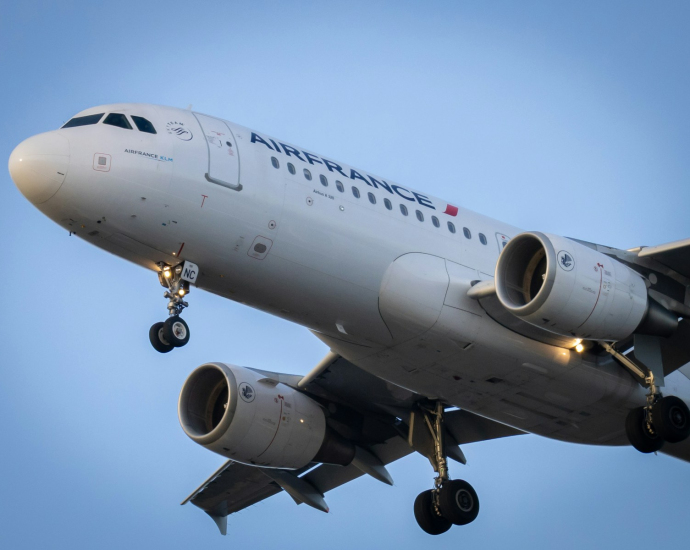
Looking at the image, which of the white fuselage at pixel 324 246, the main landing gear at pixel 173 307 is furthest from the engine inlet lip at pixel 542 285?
the main landing gear at pixel 173 307

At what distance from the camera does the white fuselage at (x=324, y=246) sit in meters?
16.4

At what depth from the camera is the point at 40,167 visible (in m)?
15.9

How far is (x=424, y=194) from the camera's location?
19.6 metres

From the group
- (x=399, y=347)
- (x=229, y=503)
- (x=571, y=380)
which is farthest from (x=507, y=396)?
(x=229, y=503)

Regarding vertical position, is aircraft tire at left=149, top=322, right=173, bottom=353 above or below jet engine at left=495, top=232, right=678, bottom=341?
below

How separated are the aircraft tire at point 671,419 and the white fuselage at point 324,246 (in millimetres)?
1284

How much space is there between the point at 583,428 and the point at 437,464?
2.87m

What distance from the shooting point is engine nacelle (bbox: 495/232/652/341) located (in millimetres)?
16797

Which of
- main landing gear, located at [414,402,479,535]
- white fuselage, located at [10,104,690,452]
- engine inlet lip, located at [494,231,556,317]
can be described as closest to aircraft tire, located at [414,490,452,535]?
main landing gear, located at [414,402,479,535]

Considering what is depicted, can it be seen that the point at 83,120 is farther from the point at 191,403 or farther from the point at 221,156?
the point at 191,403

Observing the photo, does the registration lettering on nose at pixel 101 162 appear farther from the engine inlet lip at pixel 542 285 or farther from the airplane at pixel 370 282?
the engine inlet lip at pixel 542 285

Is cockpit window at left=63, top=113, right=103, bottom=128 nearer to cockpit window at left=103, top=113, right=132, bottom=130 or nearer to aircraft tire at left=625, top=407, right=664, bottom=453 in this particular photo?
cockpit window at left=103, top=113, right=132, bottom=130

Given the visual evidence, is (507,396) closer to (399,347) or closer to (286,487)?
(399,347)

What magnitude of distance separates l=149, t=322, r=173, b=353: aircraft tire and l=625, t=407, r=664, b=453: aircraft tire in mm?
7838
